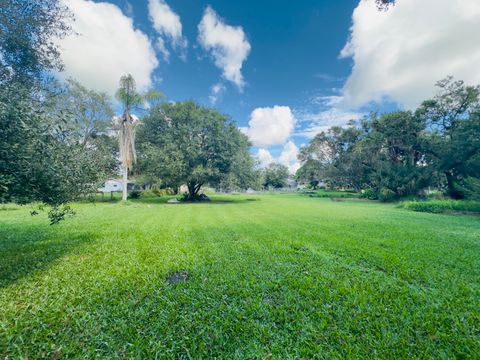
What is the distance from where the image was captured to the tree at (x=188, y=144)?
16.9 metres

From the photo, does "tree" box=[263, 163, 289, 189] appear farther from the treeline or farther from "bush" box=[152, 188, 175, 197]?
the treeline

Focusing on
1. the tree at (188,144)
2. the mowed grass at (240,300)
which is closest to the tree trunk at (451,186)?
the mowed grass at (240,300)

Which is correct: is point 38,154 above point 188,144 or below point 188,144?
below

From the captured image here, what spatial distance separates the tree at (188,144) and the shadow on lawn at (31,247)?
10.2 metres

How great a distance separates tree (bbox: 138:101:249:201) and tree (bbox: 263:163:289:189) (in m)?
45.8

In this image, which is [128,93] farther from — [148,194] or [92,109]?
[148,194]

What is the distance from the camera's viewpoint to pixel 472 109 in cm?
1703

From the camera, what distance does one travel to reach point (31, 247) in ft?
15.9

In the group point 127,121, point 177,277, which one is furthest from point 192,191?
point 177,277

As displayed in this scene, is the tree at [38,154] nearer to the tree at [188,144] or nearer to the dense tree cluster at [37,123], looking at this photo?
the dense tree cluster at [37,123]

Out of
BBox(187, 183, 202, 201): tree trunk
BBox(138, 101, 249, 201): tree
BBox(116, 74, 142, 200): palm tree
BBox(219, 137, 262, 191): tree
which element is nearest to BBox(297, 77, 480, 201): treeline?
BBox(219, 137, 262, 191): tree

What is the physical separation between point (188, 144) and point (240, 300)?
1605 centimetres

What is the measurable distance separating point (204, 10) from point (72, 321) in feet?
47.2

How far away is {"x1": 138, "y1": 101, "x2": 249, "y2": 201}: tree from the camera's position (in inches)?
667
